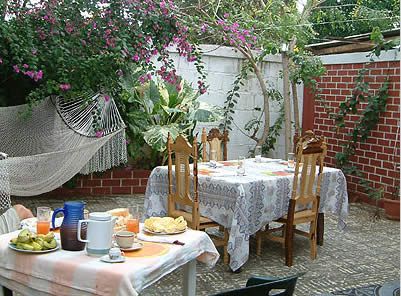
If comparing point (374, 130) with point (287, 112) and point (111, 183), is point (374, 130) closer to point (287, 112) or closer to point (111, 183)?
point (287, 112)

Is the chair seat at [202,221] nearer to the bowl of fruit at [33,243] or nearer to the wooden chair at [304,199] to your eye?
the wooden chair at [304,199]

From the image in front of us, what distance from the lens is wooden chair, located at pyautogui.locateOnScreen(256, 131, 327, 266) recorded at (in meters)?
4.11

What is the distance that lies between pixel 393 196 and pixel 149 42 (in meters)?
2.93

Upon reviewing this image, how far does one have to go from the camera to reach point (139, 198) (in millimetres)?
6414

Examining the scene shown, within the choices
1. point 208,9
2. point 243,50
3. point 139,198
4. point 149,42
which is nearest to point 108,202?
point 139,198

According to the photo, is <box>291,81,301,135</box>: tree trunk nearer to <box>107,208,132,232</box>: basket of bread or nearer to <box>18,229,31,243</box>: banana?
<box>107,208,132,232</box>: basket of bread

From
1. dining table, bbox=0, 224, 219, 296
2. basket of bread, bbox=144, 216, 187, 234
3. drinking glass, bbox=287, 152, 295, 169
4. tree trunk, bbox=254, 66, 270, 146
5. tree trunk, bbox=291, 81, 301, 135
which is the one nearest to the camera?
dining table, bbox=0, 224, 219, 296

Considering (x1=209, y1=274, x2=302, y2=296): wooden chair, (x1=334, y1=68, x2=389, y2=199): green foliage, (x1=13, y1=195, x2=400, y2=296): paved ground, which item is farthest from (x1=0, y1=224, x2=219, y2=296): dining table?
(x1=334, y1=68, x2=389, y2=199): green foliage

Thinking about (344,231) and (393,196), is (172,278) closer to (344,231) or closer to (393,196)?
(344,231)

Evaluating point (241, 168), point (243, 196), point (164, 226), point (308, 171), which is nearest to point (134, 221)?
point (164, 226)

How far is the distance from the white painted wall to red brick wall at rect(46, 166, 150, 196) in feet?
3.41

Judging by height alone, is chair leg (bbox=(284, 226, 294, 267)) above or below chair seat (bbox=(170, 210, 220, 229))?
below

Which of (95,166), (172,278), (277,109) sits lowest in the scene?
(172,278)

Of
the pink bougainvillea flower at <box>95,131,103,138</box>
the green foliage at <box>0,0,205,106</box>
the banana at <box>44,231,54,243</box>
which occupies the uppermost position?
the green foliage at <box>0,0,205,106</box>
